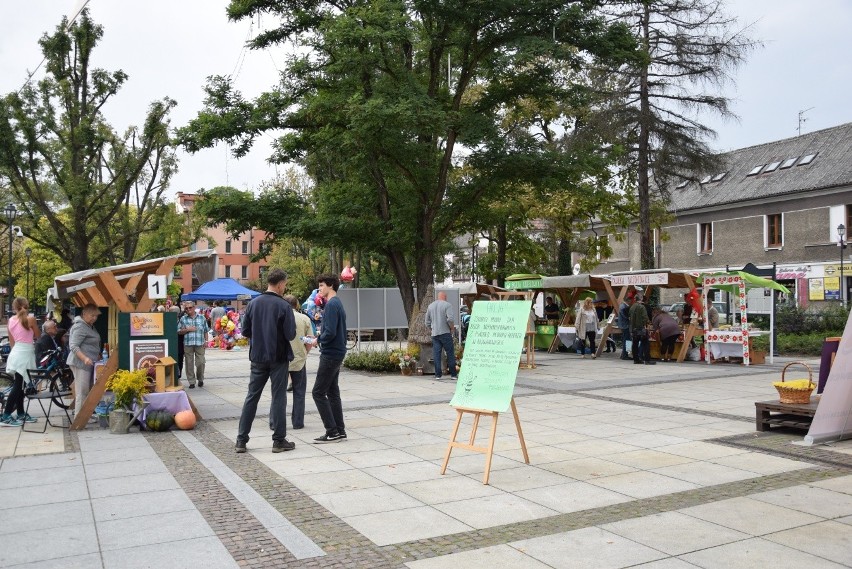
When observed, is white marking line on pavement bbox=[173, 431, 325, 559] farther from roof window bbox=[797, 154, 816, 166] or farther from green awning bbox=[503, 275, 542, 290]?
roof window bbox=[797, 154, 816, 166]

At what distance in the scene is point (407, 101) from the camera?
655 inches

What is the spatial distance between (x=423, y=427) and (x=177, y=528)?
15.7ft

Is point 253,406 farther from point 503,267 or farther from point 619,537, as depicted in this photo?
point 503,267

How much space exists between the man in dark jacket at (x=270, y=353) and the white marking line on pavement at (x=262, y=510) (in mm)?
557

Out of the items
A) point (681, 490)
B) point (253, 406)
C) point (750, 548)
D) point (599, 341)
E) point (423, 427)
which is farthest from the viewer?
point (599, 341)

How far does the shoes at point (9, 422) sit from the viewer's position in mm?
10570

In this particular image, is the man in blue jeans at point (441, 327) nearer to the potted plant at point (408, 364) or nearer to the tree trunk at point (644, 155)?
the potted plant at point (408, 364)

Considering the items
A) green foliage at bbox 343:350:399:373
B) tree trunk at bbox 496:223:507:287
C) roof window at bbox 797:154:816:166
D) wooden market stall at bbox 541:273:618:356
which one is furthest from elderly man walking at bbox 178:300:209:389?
roof window at bbox 797:154:816:166

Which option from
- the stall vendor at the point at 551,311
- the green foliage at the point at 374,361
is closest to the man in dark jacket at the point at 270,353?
the green foliage at the point at 374,361

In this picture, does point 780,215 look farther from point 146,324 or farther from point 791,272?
point 146,324

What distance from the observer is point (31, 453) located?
8.59 meters

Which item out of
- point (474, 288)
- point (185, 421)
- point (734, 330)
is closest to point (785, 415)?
point (185, 421)

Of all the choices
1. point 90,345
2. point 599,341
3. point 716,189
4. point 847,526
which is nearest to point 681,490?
point 847,526

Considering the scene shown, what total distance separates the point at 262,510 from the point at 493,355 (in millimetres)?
2587
